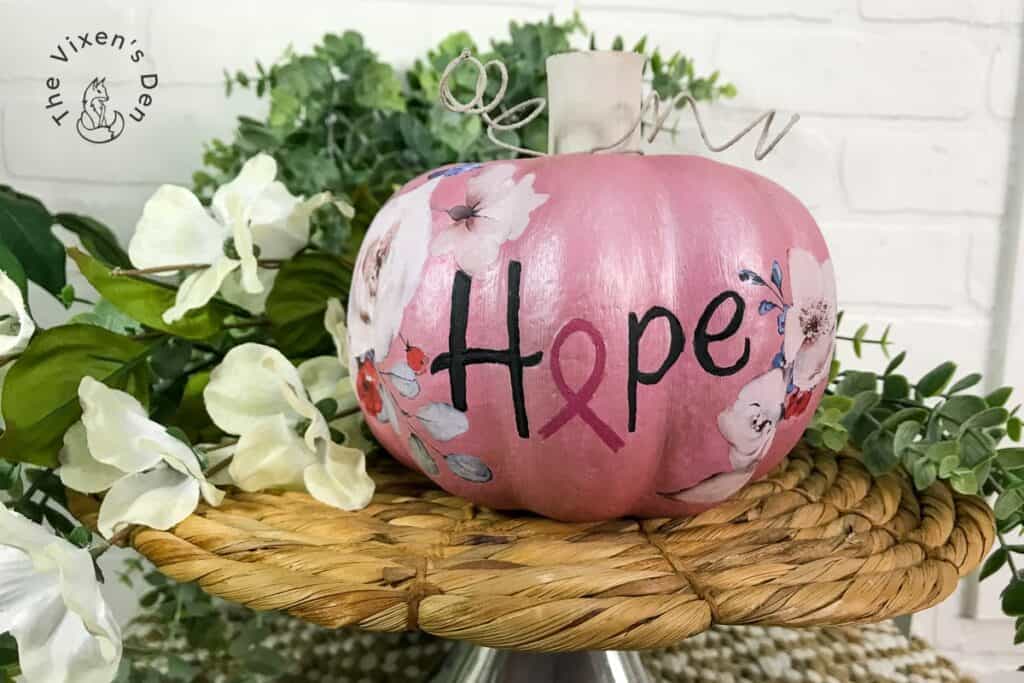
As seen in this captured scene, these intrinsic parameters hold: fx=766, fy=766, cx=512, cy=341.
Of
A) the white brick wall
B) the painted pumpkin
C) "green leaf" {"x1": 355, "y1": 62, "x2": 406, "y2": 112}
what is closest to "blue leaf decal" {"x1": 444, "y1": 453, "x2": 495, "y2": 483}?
the painted pumpkin

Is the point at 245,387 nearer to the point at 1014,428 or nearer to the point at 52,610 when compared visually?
the point at 52,610

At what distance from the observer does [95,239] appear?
0.52 m

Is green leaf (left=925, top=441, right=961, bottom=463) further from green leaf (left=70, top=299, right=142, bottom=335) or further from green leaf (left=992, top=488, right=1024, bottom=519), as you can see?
green leaf (left=70, top=299, right=142, bottom=335)

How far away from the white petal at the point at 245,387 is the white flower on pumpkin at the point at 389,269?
5 cm

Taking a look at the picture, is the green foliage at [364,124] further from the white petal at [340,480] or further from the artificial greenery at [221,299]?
the white petal at [340,480]

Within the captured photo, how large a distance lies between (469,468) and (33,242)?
0.30 metres

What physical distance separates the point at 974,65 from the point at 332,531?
743mm

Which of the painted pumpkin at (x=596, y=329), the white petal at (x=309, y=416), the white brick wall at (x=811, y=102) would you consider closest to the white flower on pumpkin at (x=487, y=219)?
the painted pumpkin at (x=596, y=329)

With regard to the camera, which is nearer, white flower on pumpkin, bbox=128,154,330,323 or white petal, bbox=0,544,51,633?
white petal, bbox=0,544,51,633

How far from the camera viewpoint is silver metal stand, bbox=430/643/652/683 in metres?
0.43

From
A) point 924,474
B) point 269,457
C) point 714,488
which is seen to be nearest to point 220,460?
point 269,457

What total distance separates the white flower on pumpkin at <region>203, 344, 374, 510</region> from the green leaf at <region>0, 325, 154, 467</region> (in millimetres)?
62

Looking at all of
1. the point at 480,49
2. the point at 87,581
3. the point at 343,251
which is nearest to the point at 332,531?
the point at 87,581

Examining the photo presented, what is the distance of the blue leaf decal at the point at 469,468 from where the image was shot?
369mm
